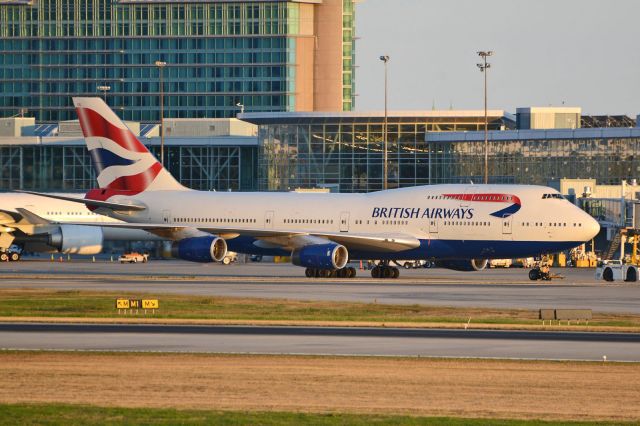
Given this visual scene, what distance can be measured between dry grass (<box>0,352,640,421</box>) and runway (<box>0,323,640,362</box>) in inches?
80.1

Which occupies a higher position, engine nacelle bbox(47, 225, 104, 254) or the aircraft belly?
the aircraft belly

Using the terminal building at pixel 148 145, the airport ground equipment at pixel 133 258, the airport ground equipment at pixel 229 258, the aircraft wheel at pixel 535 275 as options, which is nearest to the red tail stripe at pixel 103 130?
the airport ground equipment at pixel 229 258

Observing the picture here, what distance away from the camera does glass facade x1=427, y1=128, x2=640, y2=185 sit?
12800cm

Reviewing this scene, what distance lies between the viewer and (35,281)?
6994 cm

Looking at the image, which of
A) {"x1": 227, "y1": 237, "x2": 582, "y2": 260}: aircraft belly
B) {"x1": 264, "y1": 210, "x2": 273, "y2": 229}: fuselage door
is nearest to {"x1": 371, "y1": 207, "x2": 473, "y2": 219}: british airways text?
{"x1": 227, "y1": 237, "x2": 582, "y2": 260}: aircraft belly

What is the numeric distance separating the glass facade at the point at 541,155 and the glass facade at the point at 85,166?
111ft

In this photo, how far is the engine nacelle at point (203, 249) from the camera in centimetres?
7312

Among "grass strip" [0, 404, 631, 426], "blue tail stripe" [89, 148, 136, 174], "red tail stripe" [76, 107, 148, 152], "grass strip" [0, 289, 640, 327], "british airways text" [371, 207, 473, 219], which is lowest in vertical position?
"grass strip" [0, 289, 640, 327]

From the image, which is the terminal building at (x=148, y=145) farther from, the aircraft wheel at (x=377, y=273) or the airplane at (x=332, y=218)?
the aircraft wheel at (x=377, y=273)

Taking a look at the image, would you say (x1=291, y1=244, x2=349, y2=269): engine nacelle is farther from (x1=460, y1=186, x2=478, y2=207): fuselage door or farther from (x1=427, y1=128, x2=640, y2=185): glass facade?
(x1=427, y1=128, x2=640, y2=185): glass facade

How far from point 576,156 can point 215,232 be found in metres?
62.3

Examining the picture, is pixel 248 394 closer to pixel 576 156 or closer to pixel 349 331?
pixel 349 331

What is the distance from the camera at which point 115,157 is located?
80.9 m

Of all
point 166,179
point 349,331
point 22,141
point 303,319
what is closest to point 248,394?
point 349,331
